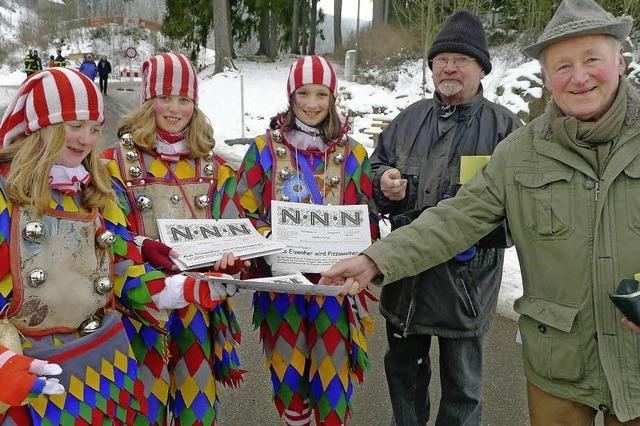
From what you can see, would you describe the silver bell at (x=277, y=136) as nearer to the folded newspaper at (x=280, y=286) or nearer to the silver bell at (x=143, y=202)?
the silver bell at (x=143, y=202)

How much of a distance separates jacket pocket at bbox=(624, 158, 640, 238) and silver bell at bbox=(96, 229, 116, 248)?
1.75 metres

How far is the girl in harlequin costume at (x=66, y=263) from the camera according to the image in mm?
1762

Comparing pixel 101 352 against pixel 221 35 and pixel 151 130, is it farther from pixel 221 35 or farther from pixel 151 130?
pixel 221 35

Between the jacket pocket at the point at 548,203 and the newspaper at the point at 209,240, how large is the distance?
0.96 meters

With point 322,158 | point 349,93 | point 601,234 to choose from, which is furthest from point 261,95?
point 601,234

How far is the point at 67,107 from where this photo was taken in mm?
1857

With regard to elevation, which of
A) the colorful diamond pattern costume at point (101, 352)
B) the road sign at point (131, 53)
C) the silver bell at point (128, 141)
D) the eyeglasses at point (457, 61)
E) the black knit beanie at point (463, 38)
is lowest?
the colorful diamond pattern costume at point (101, 352)

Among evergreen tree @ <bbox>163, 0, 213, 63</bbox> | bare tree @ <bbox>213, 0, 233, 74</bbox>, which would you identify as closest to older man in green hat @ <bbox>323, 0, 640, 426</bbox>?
bare tree @ <bbox>213, 0, 233, 74</bbox>

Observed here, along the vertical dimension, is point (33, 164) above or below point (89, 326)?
above

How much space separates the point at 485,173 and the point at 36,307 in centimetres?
164

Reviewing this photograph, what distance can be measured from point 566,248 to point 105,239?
159cm

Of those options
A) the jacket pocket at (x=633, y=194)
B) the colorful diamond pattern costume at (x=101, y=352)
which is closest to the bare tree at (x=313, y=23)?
the colorful diamond pattern costume at (x=101, y=352)

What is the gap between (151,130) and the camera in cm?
251

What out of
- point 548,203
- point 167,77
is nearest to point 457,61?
point 548,203
